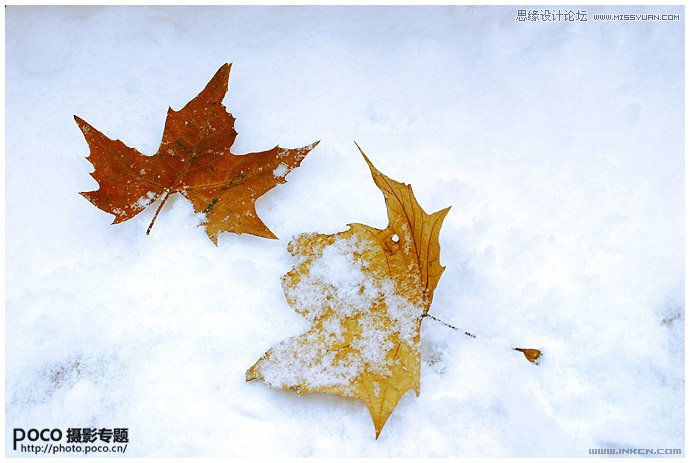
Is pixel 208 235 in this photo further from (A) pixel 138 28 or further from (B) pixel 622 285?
(B) pixel 622 285

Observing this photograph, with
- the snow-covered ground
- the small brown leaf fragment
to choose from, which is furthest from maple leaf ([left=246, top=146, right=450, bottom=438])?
the small brown leaf fragment

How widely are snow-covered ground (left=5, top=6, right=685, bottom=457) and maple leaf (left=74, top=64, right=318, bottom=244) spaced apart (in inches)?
1.3

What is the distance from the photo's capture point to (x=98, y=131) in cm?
88

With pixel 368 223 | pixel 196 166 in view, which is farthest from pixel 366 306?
pixel 196 166

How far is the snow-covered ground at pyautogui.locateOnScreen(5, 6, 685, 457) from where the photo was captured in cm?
78

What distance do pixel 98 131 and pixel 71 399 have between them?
0.38m

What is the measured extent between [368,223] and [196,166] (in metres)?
0.27

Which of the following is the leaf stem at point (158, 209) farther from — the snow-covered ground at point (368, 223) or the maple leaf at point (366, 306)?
the maple leaf at point (366, 306)

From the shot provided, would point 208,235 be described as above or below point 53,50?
below

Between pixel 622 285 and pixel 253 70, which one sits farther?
pixel 253 70

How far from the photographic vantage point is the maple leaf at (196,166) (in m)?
0.87

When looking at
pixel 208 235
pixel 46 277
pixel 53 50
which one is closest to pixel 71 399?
pixel 46 277

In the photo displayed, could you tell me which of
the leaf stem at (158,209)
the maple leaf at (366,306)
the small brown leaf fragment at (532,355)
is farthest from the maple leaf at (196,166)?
the small brown leaf fragment at (532,355)

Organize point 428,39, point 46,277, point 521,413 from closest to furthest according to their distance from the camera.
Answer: point 521,413
point 46,277
point 428,39
